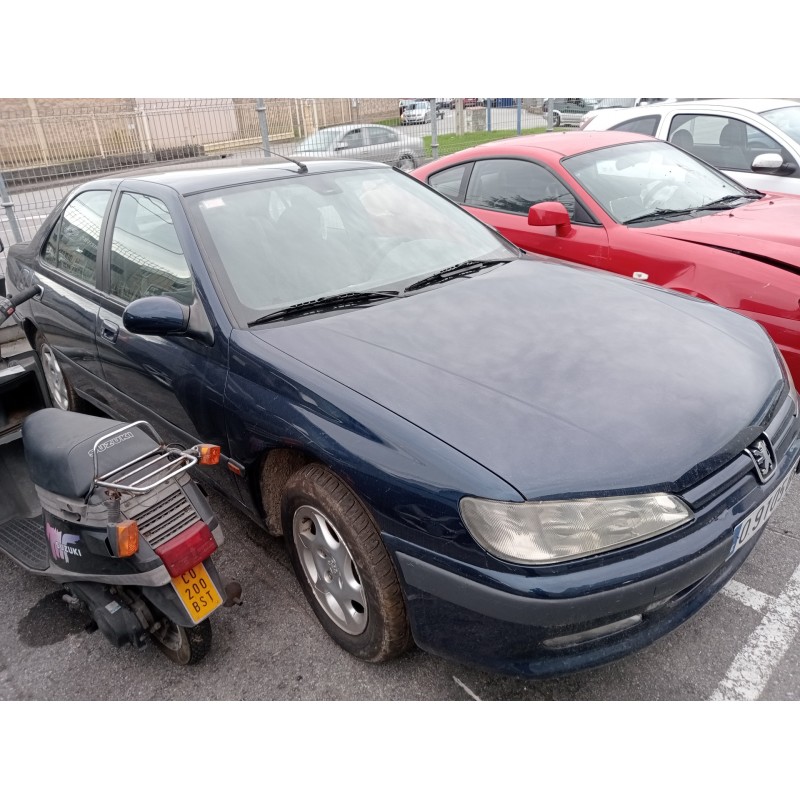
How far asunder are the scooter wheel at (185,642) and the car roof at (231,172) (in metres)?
1.76

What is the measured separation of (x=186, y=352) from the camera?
8.25ft

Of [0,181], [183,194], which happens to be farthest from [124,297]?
[0,181]

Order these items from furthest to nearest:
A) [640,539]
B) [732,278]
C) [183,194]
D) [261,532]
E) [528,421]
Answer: [732,278] → [261,532] → [183,194] → [528,421] → [640,539]

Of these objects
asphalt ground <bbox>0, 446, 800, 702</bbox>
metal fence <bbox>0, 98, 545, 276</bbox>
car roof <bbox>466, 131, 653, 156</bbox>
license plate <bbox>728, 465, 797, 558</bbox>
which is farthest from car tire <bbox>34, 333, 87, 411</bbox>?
license plate <bbox>728, 465, 797, 558</bbox>

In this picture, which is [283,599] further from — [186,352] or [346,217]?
[346,217]

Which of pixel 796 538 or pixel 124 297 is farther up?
pixel 124 297

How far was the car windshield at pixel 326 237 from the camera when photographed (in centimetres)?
250

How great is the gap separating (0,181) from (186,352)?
5.42 metres

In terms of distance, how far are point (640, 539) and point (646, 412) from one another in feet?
1.30

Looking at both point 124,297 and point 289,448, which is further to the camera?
point 124,297

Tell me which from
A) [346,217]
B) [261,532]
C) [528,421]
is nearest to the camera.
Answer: [528,421]

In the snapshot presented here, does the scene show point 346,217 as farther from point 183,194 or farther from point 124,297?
point 124,297

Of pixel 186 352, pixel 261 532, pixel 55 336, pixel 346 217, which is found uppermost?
pixel 346 217

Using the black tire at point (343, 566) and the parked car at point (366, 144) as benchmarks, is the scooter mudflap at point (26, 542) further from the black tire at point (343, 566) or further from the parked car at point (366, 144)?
the parked car at point (366, 144)
